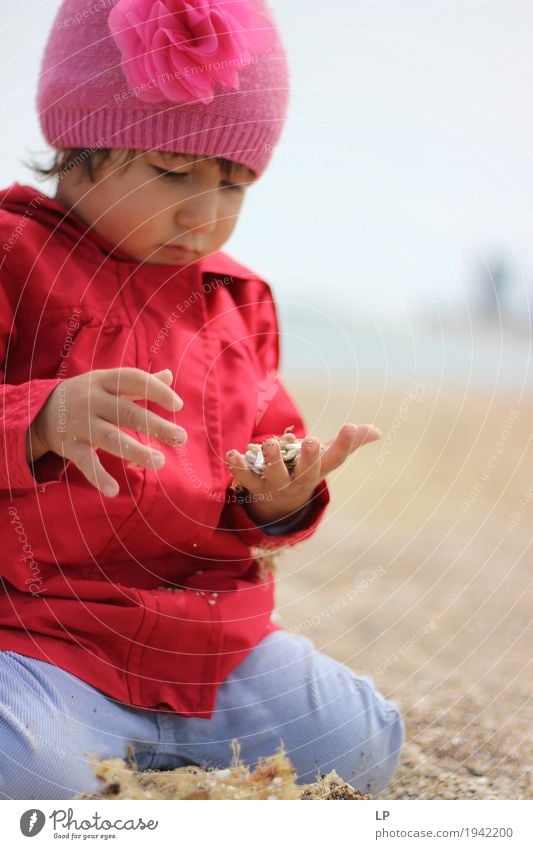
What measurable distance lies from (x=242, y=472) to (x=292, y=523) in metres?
0.07

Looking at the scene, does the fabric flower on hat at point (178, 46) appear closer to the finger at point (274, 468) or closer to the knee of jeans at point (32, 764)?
the finger at point (274, 468)

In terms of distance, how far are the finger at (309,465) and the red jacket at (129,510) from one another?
0.04 metres

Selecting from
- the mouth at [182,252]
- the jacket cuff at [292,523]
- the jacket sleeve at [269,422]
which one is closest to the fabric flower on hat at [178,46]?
the mouth at [182,252]

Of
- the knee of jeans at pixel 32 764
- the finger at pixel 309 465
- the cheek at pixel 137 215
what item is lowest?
the knee of jeans at pixel 32 764

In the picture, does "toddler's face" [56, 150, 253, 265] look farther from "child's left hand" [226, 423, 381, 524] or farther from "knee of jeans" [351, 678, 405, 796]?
"knee of jeans" [351, 678, 405, 796]

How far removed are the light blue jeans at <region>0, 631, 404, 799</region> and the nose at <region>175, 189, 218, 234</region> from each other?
1.11 feet

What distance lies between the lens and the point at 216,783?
30.9 inches

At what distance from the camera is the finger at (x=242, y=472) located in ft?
2.60

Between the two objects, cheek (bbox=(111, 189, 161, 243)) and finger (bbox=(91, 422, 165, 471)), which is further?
cheek (bbox=(111, 189, 161, 243))

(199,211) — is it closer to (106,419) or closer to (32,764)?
(106,419)

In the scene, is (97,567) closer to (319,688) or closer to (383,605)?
(319,688)

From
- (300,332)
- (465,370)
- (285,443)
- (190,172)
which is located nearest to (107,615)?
(285,443)

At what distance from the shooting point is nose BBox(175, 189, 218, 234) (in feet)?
2.51

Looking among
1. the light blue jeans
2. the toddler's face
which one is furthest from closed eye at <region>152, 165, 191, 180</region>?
the light blue jeans
